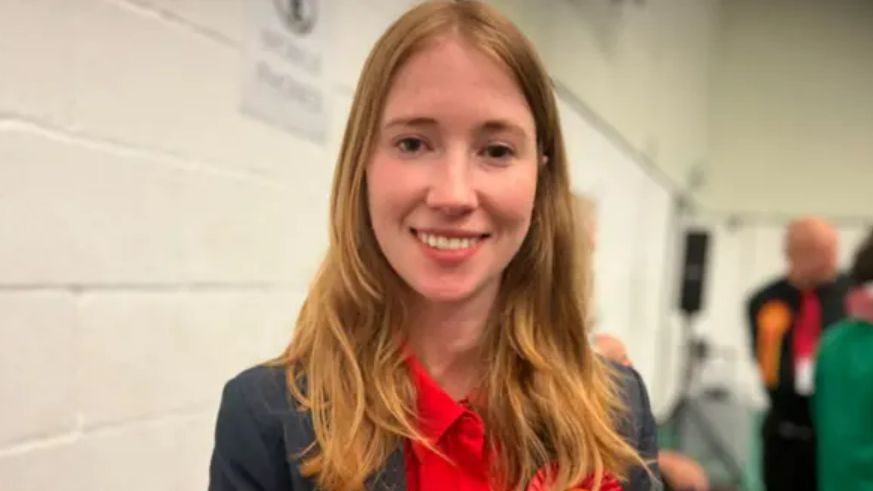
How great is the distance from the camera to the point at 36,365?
874mm

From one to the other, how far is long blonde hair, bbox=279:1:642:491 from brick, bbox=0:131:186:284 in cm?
30

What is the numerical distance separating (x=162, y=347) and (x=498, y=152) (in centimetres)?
59

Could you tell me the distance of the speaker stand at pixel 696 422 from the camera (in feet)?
14.1

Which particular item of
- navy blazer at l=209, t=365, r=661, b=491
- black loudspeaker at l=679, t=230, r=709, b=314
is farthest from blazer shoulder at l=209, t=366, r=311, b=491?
black loudspeaker at l=679, t=230, r=709, b=314

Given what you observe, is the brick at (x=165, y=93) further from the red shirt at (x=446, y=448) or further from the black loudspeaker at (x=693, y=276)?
the black loudspeaker at (x=693, y=276)

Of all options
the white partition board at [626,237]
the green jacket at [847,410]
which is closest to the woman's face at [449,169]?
the green jacket at [847,410]

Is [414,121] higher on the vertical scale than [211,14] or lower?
lower

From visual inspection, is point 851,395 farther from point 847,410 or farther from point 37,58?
point 37,58

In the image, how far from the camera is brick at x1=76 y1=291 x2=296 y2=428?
0.95 meters

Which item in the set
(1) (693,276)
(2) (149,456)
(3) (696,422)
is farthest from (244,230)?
(3) (696,422)

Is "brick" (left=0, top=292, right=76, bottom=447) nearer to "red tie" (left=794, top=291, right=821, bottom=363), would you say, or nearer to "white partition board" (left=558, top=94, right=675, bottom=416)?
"white partition board" (left=558, top=94, right=675, bottom=416)

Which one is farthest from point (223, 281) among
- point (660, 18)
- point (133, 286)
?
point (660, 18)

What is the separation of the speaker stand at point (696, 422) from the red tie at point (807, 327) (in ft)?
3.75

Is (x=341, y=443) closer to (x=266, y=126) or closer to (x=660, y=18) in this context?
(x=266, y=126)
